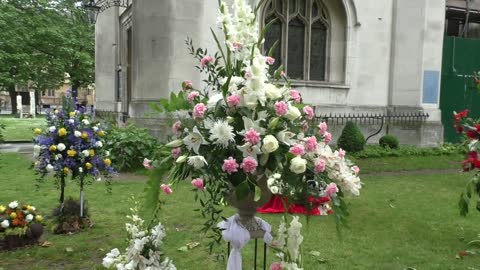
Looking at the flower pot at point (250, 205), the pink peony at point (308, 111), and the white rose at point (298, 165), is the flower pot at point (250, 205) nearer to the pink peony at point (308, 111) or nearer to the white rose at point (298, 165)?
the white rose at point (298, 165)

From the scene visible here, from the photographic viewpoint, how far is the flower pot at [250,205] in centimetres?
273

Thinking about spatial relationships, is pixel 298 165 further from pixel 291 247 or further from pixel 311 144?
pixel 291 247

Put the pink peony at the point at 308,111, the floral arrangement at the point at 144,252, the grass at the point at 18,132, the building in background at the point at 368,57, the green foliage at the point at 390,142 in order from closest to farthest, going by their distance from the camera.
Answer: the pink peony at the point at 308,111, the floral arrangement at the point at 144,252, the green foliage at the point at 390,142, the building in background at the point at 368,57, the grass at the point at 18,132

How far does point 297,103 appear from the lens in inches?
114

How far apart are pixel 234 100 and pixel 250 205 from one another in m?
0.74

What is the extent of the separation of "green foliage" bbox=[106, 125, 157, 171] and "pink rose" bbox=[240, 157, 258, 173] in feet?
27.2

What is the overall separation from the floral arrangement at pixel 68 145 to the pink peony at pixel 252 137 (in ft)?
13.1

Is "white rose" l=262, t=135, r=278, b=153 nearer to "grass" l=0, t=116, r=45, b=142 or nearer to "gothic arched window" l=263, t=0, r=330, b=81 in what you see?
"grass" l=0, t=116, r=45, b=142

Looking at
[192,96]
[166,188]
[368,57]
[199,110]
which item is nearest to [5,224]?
[166,188]

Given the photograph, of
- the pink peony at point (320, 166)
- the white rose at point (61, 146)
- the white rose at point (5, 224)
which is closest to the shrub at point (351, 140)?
the white rose at point (61, 146)

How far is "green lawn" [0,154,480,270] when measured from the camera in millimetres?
5086

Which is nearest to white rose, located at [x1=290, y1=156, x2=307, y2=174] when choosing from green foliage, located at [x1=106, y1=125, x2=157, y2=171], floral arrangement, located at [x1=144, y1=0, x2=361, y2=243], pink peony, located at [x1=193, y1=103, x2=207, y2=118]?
floral arrangement, located at [x1=144, y1=0, x2=361, y2=243]

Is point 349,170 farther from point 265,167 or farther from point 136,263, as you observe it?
point 136,263

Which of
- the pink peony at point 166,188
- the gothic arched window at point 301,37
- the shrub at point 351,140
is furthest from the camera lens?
the gothic arched window at point 301,37
